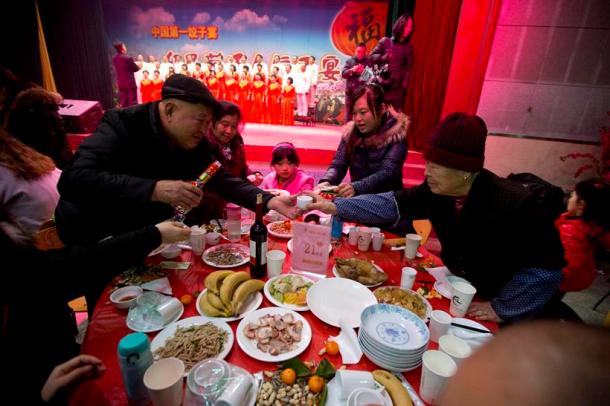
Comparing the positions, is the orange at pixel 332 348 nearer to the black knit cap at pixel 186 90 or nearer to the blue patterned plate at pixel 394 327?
the blue patterned plate at pixel 394 327

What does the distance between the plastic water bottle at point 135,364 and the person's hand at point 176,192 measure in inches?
34.3

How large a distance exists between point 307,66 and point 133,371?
28.6 feet

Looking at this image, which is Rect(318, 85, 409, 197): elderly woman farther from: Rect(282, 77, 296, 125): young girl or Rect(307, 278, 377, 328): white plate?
Rect(282, 77, 296, 125): young girl

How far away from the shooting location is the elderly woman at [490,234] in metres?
1.43

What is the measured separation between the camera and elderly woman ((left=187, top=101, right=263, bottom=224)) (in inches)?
116

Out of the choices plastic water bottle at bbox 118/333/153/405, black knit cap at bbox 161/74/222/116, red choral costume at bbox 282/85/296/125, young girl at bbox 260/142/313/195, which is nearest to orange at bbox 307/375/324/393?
plastic water bottle at bbox 118/333/153/405

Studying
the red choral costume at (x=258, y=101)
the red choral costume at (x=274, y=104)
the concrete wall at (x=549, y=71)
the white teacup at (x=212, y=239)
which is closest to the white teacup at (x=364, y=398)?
the white teacup at (x=212, y=239)

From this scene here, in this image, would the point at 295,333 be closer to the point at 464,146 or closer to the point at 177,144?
the point at 464,146

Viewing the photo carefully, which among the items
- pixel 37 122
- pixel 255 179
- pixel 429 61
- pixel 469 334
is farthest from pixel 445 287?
pixel 429 61

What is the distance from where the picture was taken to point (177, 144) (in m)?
1.98

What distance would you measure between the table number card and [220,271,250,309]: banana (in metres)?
0.33

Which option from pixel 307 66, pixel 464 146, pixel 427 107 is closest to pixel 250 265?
pixel 464 146

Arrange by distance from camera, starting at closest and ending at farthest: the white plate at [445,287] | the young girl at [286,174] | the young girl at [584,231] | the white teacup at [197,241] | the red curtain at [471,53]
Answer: the white plate at [445,287], the white teacup at [197,241], the young girl at [584,231], the young girl at [286,174], the red curtain at [471,53]

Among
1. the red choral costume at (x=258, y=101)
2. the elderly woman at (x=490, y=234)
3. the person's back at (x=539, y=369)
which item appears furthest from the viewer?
the red choral costume at (x=258, y=101)
